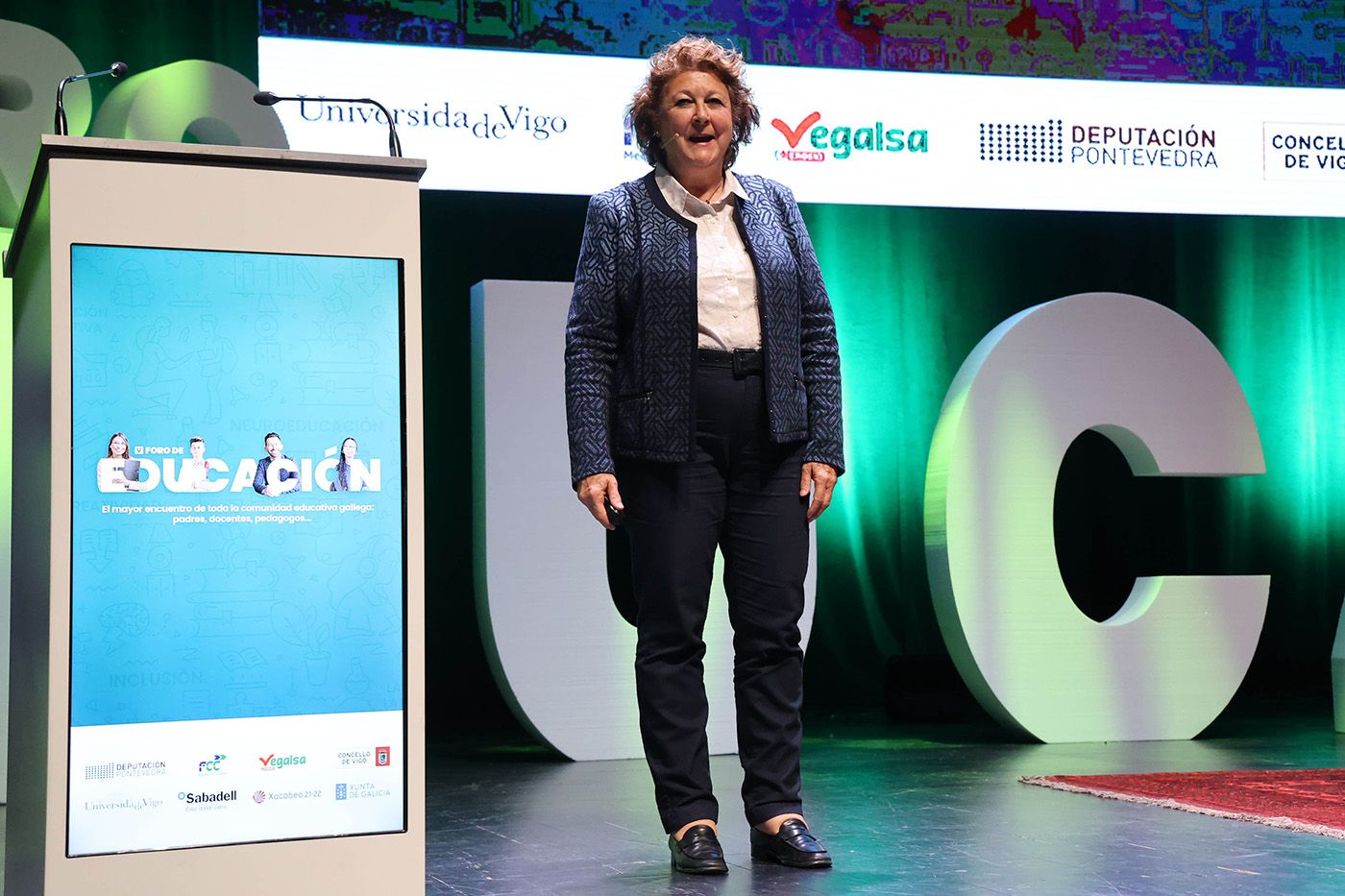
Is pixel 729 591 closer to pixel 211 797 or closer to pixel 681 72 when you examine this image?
pixel 681 72

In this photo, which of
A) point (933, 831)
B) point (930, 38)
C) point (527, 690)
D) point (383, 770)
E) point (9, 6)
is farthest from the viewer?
point (930, 38)

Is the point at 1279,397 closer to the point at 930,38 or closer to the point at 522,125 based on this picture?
the point at 930,38

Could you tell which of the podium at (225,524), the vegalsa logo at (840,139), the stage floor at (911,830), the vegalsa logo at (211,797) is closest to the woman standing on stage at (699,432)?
the stage floor at (911,830)

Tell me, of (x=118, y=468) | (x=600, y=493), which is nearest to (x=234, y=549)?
(x=118, y=468)

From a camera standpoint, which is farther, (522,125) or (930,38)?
(930,38)

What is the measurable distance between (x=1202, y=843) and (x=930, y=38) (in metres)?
3.16

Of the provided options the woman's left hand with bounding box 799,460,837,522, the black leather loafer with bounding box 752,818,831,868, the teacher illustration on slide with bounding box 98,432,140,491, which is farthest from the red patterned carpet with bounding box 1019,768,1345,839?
the teacher illustration on slide with bounding box 98,432,140,491

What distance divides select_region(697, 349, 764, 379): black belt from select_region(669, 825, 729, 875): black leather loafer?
0.64 metres

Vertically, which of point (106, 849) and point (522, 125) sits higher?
point (522, 125)

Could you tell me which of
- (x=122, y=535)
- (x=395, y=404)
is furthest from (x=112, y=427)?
(x=395, y=404)

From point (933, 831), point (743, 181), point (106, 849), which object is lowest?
point (933, 831)

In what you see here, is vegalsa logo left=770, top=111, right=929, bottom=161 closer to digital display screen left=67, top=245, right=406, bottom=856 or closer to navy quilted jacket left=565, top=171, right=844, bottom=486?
navy quilted jacket left=565, top=171, right=844, bottom=486

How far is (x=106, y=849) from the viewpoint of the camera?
1537mm

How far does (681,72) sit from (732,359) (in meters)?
0.43
